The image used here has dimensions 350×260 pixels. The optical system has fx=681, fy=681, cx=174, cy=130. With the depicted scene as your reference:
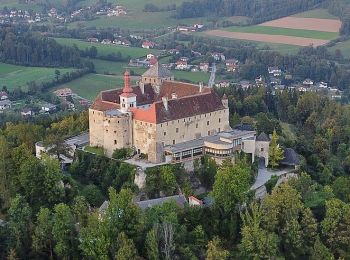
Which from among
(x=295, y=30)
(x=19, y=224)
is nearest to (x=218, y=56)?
(x=295, y=30)

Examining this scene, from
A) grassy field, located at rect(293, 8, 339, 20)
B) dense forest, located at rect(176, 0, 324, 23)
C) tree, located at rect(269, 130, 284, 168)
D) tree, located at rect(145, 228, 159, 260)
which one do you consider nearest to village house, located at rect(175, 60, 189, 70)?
dense forest, located at rect(176, 0, 324, 23)

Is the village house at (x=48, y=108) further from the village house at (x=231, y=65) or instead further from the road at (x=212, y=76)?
the village house at (x=231, y=65)

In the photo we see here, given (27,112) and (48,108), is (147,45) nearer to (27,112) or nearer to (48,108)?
(48,108)

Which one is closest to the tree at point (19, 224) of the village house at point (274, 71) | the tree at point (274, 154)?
the tree at point (274, 154)

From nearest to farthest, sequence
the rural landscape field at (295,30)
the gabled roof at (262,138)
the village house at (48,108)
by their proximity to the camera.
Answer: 1. the gabled roof at (262,138)
2. the village house at (48,108)
3. the rural landscape field at (295,30)

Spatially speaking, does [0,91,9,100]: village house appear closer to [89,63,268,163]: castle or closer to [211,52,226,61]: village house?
[211,52,226,61]: village house
